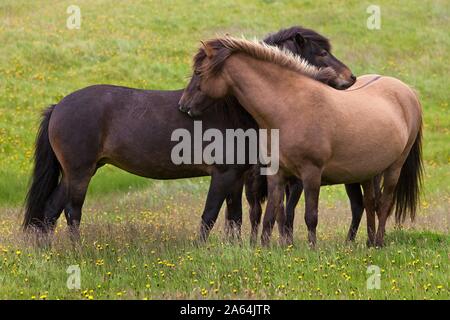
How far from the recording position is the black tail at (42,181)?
9.52m

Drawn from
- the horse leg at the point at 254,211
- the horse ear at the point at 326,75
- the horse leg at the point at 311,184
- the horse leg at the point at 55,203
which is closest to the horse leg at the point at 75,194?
the horse leg at the point at 55,203

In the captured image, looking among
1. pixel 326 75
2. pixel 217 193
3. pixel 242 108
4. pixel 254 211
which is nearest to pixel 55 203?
pixel 217 193

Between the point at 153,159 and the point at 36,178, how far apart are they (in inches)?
66.2

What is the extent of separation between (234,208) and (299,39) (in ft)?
7.65

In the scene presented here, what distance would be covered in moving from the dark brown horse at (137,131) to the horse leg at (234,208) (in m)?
0.02

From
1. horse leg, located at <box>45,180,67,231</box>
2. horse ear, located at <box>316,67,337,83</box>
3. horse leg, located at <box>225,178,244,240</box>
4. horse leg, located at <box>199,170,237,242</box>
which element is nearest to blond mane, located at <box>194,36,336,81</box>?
horse ear, located at <box>316,67,337,83</box>

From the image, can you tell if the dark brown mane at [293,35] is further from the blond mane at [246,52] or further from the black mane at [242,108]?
the blond mane at [246,52]

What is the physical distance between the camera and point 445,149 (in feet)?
62.6

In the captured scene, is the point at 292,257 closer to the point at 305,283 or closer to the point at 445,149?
the point at 305,283

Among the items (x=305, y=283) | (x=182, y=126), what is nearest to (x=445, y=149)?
(x=182, y=126)

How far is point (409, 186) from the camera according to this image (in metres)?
9.73

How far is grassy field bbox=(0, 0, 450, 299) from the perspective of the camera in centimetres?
701

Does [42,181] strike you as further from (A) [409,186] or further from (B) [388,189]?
(A) [409,186]
